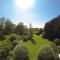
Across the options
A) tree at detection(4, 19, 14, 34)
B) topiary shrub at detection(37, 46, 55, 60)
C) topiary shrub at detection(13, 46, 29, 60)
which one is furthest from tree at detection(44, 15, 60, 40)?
topiary shrub at detection(37, 46, 55, 60)

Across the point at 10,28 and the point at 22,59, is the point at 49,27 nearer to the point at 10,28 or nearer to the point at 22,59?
the point at 10,28

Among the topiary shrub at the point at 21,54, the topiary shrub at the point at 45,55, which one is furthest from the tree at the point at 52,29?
the topiary shrub at the point at 45,55

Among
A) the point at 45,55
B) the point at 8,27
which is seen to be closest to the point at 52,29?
the point at 8,27

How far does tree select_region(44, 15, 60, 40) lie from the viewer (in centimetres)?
4250

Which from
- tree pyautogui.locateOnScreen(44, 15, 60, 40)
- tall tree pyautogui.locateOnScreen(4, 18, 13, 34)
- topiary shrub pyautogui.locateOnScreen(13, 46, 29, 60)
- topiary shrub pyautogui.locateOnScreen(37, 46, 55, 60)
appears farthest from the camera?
tall tree pyautogui.locateOnScreen(4, 18, 13, 34)

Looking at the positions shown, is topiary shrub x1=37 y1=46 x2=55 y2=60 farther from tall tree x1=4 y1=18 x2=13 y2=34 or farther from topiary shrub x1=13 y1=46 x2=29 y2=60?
tall tree x1=4 y1=18 x2=13 y2=34

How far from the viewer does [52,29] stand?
144 feet

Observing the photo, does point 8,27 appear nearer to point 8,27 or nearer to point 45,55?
point 8,27

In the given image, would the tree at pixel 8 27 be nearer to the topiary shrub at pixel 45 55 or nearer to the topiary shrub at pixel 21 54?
the topiary shrub at pixel 21 54

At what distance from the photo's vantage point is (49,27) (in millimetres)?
44875

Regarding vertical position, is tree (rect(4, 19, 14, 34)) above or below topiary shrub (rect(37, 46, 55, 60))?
above

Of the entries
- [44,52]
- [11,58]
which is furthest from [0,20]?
[44,52]

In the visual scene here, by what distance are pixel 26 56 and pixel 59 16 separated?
23281mm

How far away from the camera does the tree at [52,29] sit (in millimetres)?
42500
